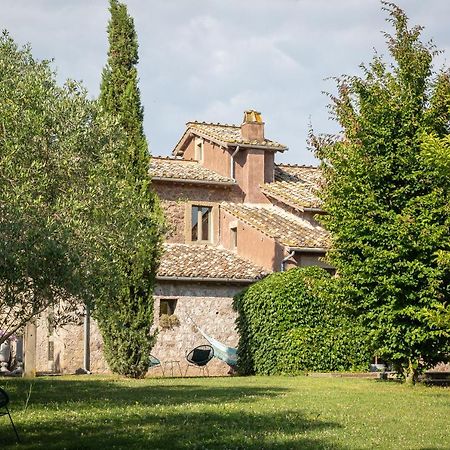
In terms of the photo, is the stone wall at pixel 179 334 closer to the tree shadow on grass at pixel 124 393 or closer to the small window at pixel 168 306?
the small window at pixel 168 306

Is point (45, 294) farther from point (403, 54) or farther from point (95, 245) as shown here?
point (403, 54)

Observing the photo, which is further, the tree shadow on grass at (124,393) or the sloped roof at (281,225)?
the sloped roof at (281,225)

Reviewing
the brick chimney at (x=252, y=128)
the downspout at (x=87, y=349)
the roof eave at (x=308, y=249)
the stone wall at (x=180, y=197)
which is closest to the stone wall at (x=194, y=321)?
the downspout at (x=87, y=349)

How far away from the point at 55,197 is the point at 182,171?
69.3ft

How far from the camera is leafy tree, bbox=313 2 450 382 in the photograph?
70.4 feet

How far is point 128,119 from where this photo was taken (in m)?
26.0

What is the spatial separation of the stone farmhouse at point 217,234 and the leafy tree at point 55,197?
12876 millimetres

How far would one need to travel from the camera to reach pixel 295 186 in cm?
3638

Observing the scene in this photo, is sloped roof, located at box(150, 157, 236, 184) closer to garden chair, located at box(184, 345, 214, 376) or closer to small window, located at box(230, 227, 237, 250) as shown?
small window, located at box(230, 227, 237, 250)

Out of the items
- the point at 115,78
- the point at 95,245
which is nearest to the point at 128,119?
the point at 115,78

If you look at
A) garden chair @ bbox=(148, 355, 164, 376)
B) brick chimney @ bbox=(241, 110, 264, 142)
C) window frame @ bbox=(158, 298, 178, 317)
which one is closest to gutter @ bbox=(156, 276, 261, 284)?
window frame @ bbox=(158, 298, 178, 317)

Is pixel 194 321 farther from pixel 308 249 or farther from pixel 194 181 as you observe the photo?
pixel 194 181

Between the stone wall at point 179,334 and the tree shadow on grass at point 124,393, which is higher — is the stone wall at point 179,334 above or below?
above

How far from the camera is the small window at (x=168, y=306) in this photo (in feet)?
103
